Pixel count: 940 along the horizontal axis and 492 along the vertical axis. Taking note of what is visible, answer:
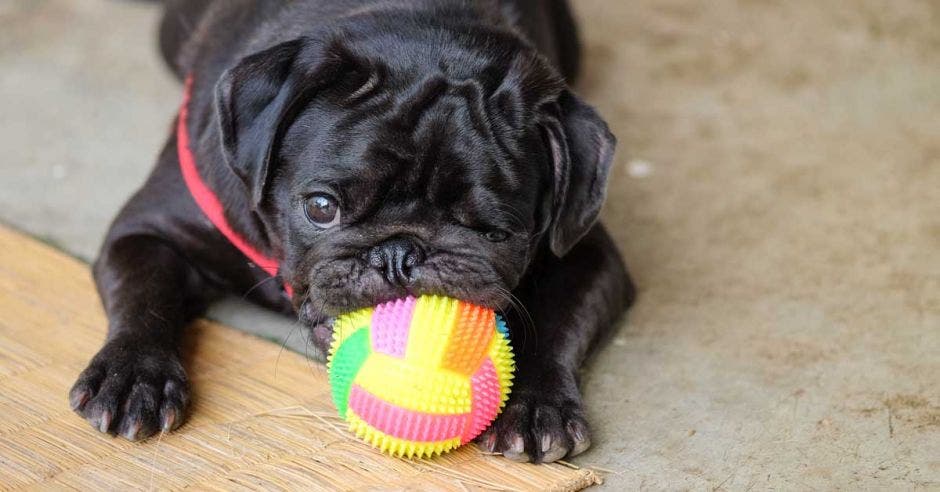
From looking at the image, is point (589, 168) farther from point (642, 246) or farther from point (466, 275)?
point (642, 246)

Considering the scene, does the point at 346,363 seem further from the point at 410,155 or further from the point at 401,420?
the point at 410,155

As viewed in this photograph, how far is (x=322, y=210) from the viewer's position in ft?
9.61

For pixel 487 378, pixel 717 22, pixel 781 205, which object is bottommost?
pixel 717 22

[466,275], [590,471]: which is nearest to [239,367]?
[466,275]

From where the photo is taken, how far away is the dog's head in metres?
2.87

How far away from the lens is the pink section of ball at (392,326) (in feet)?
8.73

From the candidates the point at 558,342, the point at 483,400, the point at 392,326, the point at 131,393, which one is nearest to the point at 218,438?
the point at 131,393

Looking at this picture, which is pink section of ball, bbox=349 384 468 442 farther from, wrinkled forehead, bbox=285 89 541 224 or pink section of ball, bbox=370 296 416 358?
wrinkled forehead, bbox=285 89 541 224

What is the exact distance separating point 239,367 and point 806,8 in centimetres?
483

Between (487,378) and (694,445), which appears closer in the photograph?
(487,378)

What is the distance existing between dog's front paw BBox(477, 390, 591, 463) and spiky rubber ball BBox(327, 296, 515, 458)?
75 millimetres

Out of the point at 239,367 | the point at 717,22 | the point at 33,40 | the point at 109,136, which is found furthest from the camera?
the point at 717,22

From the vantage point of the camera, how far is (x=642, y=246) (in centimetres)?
431

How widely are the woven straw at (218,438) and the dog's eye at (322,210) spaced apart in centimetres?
53
